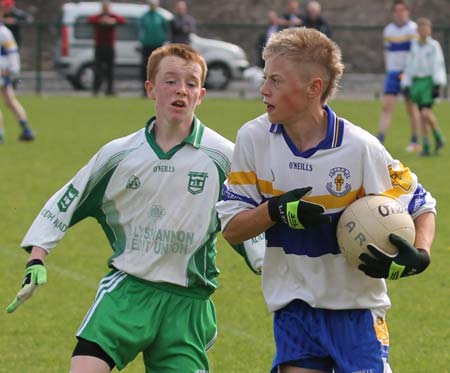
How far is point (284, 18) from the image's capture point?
29.9 meters

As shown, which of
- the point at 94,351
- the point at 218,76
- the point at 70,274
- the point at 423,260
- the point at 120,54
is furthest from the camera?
the point at 218,76

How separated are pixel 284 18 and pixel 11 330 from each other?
22.6 m

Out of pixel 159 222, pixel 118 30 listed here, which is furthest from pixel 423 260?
pixel 118 30

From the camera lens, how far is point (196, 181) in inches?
222

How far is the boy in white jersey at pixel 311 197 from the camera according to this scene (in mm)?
4805

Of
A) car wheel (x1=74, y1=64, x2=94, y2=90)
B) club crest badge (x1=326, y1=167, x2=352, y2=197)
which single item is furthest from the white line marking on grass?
car wheel (x1=74, y1=64, x2=94, y2=90)

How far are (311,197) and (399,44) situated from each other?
14.4 m

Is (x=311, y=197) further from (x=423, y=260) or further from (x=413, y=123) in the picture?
(x=413, y=123)

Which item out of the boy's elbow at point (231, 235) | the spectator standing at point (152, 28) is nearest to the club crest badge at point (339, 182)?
the boy's elbow at point (231, 235)

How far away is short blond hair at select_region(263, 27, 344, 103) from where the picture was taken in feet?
15.7

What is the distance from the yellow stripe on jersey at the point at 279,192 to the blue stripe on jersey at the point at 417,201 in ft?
0.83

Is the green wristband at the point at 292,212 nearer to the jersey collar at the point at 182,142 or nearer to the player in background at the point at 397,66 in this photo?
the jersey collar at the point at 182,142

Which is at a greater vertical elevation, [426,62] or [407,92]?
[426,62]

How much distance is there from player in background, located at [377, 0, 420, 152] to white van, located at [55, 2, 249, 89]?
41.7ft
